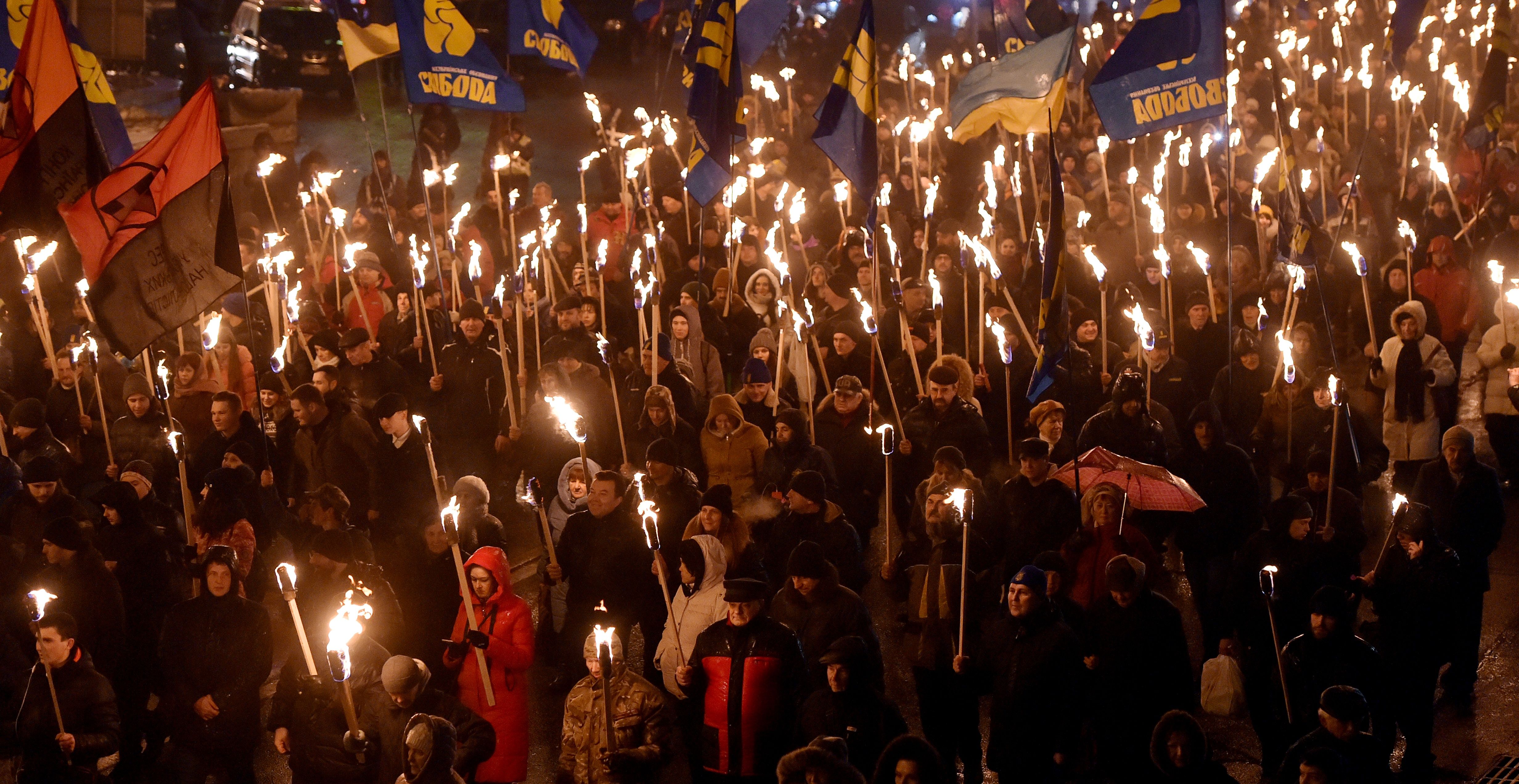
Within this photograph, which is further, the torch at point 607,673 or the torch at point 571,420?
the torch at point 571,420

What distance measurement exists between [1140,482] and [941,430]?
1.67m

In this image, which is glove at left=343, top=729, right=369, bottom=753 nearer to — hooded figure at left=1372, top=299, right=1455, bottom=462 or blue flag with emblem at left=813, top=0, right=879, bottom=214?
blue flag with emblem at left=813, top=0, right=879, bottom=214

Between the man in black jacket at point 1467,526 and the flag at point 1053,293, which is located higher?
the flag at point 1053,293

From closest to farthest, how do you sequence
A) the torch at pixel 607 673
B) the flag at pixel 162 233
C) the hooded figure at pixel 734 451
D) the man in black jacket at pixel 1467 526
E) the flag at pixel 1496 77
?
the torch at pixel 607 673 < the flag at pixel 162 233 < the man in black jacket at pixel 1467 526 < the hooded figure at pixel 734 451 < the flag at pixel 1496 77

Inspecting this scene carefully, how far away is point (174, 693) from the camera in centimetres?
669

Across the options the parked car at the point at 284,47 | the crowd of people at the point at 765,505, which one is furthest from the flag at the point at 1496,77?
the parked car at the point at 284,47

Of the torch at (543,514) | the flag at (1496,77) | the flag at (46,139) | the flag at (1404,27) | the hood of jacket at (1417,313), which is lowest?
the torch at (543,514)

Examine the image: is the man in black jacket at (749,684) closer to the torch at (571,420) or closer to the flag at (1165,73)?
the torch at (571,420)

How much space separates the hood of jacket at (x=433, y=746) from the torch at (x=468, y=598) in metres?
1.01

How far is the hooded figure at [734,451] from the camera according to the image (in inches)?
352

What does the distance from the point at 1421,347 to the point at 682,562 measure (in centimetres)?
585

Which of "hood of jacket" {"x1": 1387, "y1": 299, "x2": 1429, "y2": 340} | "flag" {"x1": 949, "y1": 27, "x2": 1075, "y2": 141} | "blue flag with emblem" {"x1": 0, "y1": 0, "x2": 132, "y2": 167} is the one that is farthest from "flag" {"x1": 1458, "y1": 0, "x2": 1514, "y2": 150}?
"blue flag with emblem" {"x1": 0, "y1": 0, "x2": 132, "y2": 167}

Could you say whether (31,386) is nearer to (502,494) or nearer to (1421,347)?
(502,494)

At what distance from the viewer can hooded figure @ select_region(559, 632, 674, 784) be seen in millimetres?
5789
